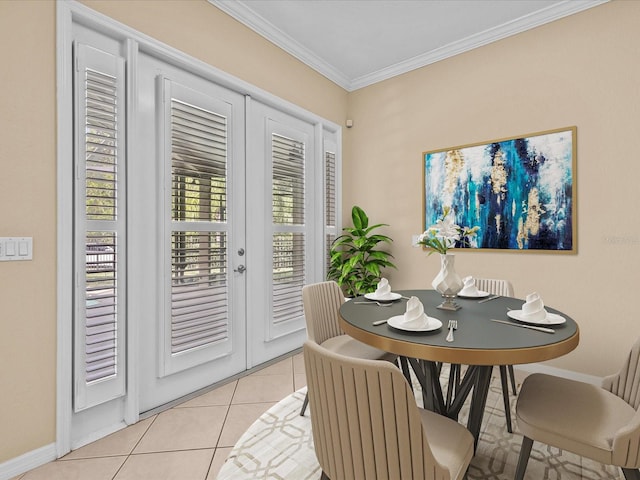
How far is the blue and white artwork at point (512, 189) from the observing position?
108 inches

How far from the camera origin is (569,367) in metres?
2.76

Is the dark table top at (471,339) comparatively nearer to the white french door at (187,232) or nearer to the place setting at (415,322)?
the place setting at (415,322)

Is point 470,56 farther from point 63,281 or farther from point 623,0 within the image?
point 63,281

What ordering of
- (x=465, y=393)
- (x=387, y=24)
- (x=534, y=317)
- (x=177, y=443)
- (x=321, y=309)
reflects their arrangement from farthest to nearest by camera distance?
(x=387, y=24) < (x=321, y=309) < (x=177, y=443) < (x=465, y=393) < (x=534, y=317)

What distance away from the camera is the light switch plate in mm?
1624

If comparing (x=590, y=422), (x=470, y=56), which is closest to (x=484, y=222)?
(x=470, y=56)

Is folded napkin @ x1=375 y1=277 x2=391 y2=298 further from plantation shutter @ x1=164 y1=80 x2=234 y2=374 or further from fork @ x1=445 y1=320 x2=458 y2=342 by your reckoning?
plantation shutter @ x1=164 y1=80 x2=234 y2=374

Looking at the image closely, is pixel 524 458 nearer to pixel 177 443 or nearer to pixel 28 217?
pixel 177 443

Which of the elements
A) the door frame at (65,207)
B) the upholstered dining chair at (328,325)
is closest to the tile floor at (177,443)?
the door frame at (65,207)

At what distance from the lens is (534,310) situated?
1.54m

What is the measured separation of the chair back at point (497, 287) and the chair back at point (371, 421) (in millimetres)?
1810

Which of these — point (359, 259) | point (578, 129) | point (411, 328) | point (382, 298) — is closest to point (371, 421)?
point (411, 328)

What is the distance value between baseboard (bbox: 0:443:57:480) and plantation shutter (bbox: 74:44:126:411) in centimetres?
22

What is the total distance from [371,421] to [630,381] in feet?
4.38
